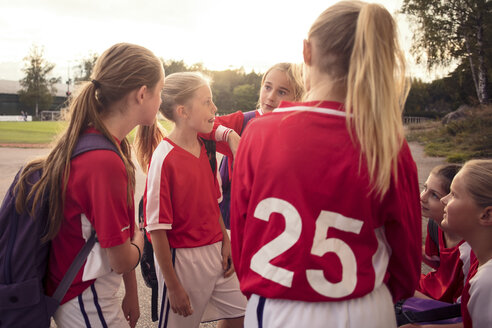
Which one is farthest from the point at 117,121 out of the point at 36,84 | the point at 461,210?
the point at 36,84

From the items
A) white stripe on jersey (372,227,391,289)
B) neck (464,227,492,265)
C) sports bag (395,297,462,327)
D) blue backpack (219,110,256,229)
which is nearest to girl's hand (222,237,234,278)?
blue backpack (219,110,256,229)

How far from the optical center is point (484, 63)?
2536 centimetres

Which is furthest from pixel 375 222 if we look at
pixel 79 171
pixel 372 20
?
pixel 79 171

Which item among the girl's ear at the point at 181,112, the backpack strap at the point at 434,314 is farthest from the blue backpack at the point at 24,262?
the backpack strap at the point at 434,314

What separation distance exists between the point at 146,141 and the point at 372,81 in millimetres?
1804

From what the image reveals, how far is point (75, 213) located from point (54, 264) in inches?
10.1

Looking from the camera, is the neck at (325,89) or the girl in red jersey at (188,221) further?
the girl in red jersey at (188,221)

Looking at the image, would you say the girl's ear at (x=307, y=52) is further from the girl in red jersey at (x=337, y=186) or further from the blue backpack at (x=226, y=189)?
the blue backpack at (x=226, y=189)

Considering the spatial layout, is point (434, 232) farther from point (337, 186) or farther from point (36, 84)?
point (36, 84)

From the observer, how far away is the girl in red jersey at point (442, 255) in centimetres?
215

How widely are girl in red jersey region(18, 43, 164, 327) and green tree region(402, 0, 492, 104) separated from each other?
26.2 meters

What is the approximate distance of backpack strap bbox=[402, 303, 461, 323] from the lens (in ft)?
6.18

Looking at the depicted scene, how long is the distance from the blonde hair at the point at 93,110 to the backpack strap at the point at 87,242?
0.10 ft

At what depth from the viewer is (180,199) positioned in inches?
86.0
